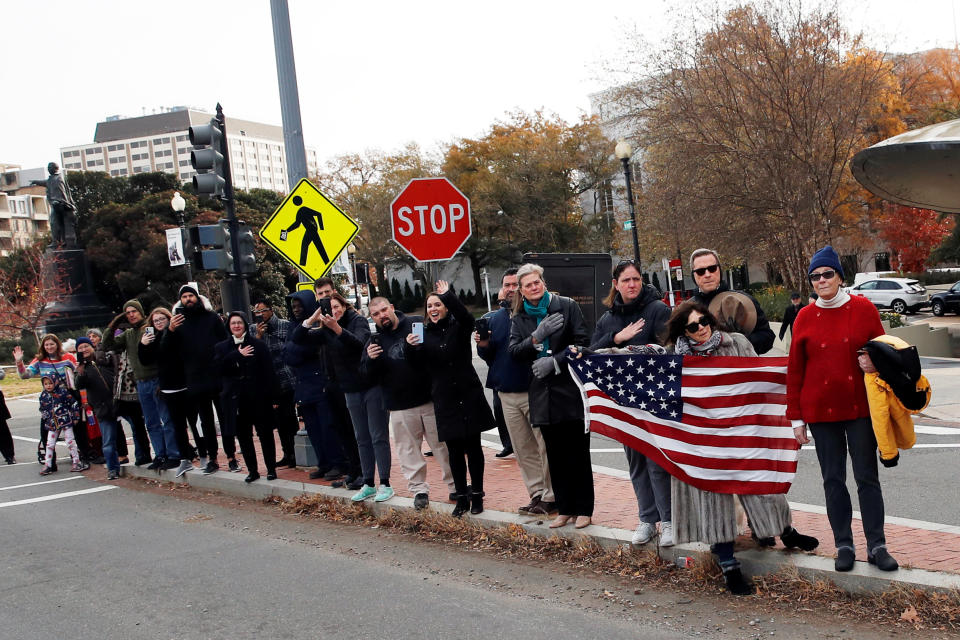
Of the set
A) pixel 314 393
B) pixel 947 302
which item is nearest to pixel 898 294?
pixel 947 302

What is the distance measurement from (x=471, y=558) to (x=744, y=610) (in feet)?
7.45

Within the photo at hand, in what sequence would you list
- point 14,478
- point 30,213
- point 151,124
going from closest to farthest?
point 14,478 → point 30,213 → point 151,124

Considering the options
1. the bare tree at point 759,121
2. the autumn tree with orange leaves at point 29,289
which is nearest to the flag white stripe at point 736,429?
the bare tree at point 759,121

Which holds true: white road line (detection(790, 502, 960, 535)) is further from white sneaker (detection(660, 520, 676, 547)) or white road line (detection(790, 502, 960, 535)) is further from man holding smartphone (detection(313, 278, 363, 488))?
man holding smartphone (detection(313, 278, 363, 488))

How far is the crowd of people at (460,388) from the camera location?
16.7 feet

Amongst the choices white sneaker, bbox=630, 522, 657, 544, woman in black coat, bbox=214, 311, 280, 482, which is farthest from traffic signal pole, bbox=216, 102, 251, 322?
white sneaker, bbox=630, 522, 657, 544

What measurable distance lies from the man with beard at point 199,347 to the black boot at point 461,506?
4.13 metres

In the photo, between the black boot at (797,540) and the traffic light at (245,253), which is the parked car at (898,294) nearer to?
the traffic light at (245,253)

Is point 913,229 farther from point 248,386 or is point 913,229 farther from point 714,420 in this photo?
point 714,420

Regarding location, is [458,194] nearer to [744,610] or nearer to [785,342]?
[744,610]

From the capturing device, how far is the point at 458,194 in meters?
10.3

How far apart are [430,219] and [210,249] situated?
309cm

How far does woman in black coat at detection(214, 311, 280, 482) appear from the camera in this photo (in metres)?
9.61

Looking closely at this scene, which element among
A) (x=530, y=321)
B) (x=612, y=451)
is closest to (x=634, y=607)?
(x=530, y=321)
